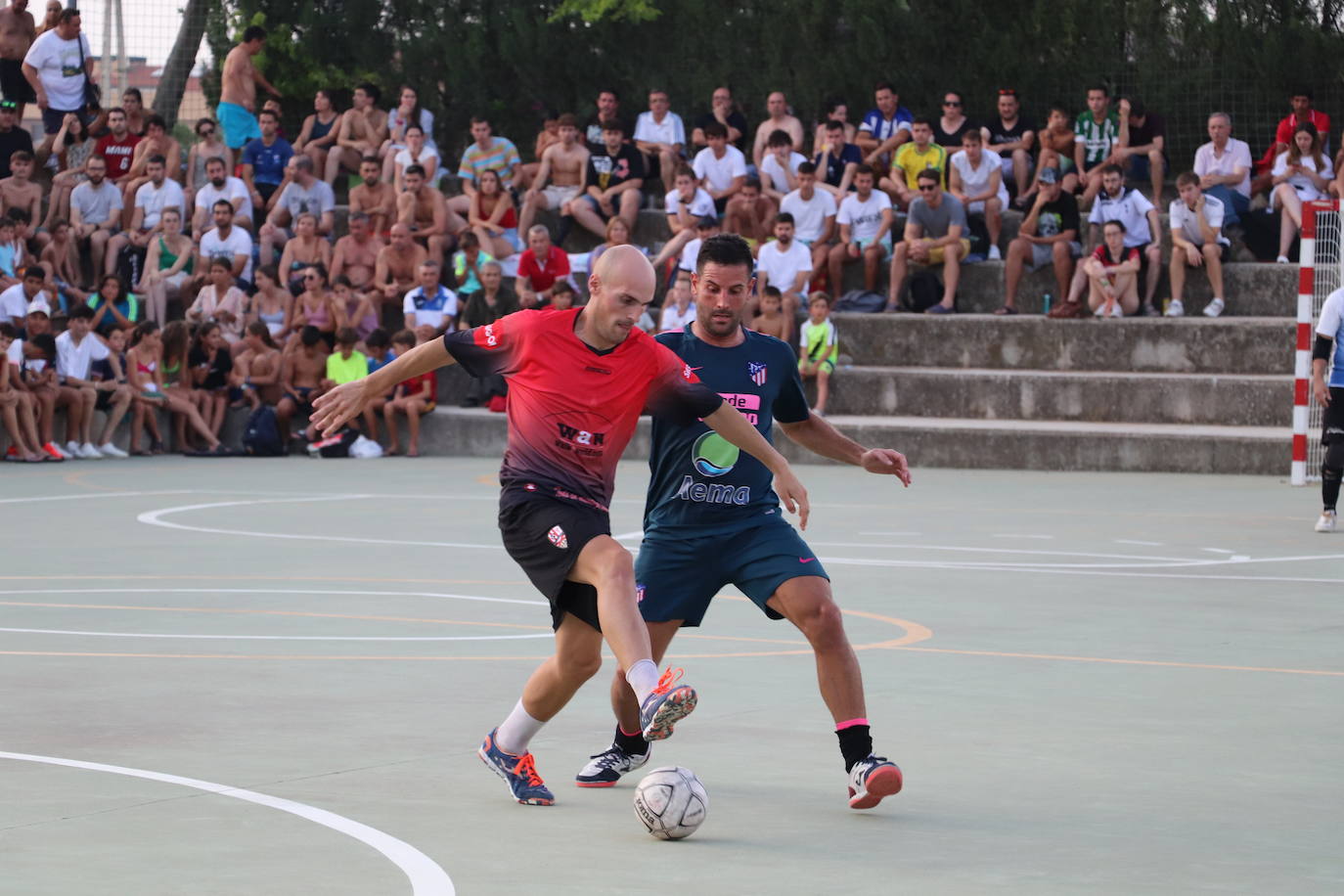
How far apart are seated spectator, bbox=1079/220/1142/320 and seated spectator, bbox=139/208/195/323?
10.7 m

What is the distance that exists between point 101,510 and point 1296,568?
9705mm

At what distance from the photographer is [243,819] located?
19.2 feet

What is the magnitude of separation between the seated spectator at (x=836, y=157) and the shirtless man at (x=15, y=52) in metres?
11.6

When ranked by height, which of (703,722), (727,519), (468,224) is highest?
(468,224)

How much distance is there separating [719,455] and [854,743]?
1.09 meters

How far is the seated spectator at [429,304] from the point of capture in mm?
24906

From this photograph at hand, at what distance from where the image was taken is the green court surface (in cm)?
543

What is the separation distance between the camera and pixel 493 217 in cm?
2627

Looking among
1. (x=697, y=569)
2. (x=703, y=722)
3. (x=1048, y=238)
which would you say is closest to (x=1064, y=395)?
(x=1048, y=238)

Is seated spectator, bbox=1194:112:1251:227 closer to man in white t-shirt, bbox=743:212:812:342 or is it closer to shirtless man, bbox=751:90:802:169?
man in white t-shirt, bbox=743:212:812:342

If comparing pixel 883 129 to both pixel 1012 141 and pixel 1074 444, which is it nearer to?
pixel 1012 141

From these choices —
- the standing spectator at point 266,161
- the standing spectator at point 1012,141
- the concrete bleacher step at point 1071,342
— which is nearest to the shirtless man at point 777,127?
the standing spectator at point 1012,141

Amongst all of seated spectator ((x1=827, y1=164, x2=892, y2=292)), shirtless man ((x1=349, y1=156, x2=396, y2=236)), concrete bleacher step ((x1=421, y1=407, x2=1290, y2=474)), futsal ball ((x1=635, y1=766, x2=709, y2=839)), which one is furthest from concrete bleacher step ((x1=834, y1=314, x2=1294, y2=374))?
futsal ball ((x1=635, y1=766, x2=709, y2=839))

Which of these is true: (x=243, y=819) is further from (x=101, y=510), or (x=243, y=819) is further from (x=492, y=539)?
(x=101, y=510)
